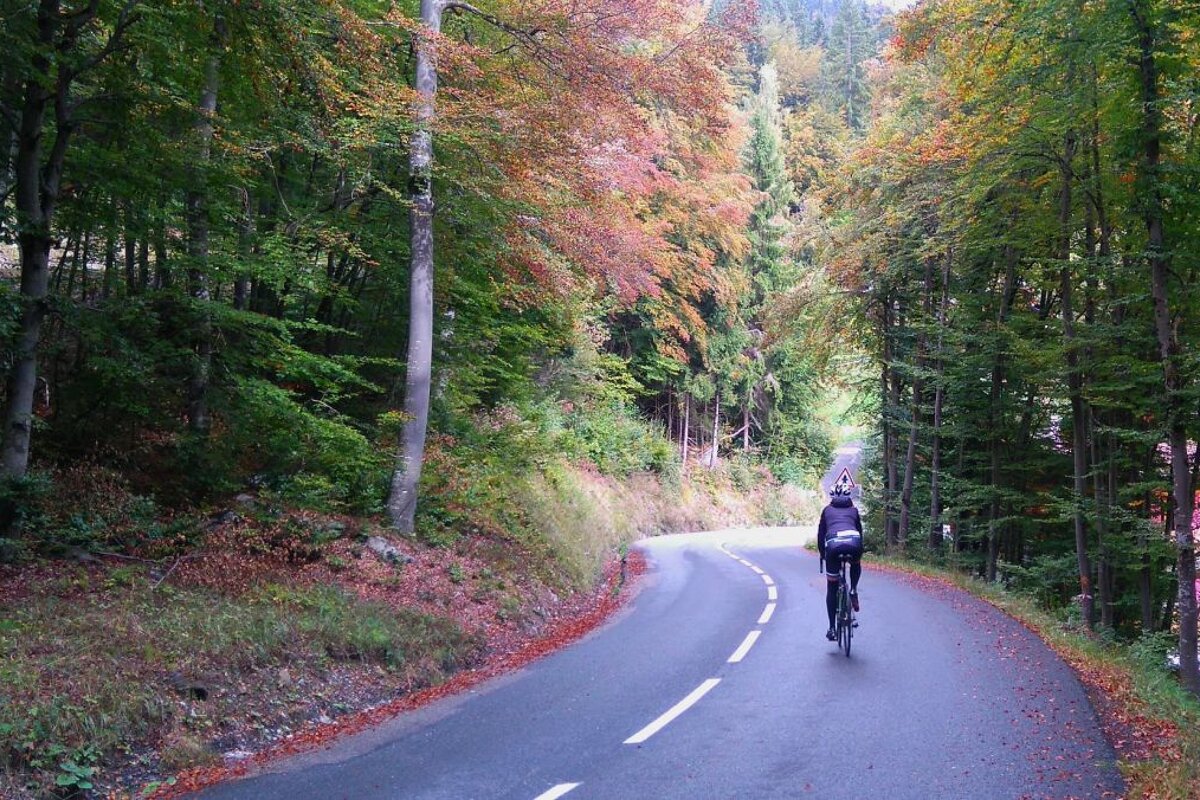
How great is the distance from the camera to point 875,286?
2342cm

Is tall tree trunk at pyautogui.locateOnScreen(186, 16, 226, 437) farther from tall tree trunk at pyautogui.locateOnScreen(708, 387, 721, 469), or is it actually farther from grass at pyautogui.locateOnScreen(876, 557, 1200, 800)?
tall tree trunk at pyautogui.locateOnScreen(708, 387, 721, 469)

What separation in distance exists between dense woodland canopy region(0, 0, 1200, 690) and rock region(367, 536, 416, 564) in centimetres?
110

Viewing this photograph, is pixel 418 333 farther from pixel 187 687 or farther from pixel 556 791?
pixel 556 791

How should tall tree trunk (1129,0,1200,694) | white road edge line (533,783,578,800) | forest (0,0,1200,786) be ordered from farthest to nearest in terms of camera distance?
tall tree trunk (1129,0,1200,694), forest (0,0,1200,786), white road edge line (533,783,578,800)

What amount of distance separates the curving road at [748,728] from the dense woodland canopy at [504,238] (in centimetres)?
426

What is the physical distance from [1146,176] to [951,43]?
368 centimetres

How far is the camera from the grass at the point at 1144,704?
210 inches

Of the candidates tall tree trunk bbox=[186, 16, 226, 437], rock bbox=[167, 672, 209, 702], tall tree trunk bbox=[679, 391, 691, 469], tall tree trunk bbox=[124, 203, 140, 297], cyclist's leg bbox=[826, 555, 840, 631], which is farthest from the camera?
tall tree trunk bbox=[679, 391, 691, 469]

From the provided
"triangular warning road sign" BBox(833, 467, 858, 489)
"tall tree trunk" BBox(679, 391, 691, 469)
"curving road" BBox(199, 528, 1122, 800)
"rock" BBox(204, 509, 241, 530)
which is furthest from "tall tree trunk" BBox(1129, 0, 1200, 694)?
"tall tree trunk" BBox(679, 391, 691, 469)

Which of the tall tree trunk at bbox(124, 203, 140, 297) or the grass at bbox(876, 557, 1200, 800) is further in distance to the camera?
the tall tree trunk at bbox(124, 203, 140, 297)

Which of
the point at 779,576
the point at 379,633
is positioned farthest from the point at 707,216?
the point at 379,633

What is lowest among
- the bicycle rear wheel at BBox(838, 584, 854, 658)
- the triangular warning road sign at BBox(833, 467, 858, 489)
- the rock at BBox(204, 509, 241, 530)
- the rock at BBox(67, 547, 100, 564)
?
the bicycle rear wheel at BBox(838, 584, 854, 658)

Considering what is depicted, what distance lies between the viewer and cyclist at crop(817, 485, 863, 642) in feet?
32.2

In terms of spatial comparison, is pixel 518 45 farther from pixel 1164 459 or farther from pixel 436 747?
pixel 1164 459
